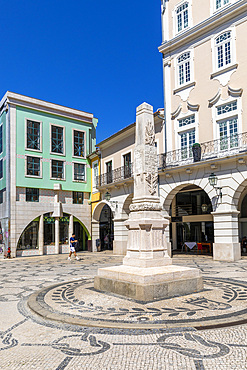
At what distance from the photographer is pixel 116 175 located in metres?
25.4

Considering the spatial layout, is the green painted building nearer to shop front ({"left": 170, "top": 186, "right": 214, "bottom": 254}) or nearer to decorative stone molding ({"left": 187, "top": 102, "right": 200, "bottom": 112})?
shop front ({"left": 170, "top": 186, "right": 214, "bottom": 254})

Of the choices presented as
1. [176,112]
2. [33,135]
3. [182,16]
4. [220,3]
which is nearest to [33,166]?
[33,135]

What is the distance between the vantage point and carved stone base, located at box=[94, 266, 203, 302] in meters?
7.25

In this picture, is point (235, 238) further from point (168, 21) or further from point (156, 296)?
point (168, 21)

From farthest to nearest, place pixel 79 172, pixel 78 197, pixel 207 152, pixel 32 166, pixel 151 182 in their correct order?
pixel 79 172, pixel 78 197, pixel 32 166, pixel 207 152, pixel 151 182

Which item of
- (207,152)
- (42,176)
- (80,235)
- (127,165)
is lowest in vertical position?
(80,235)

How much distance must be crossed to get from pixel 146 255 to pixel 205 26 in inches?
612

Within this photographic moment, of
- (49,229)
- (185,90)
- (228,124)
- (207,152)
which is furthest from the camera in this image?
(49,229)

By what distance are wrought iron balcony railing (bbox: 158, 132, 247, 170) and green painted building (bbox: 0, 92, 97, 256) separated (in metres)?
10.7

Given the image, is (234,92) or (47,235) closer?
(234,92)

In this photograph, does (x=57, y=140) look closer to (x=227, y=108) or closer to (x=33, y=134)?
(x=33, y=134)

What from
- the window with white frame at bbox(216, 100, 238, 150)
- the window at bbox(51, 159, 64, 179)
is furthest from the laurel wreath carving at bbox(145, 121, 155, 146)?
the window at bbox(51, 159, 64, 179)

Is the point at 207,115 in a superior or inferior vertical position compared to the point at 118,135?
inferior

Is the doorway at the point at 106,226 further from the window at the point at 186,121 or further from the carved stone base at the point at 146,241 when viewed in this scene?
the carved stone base at the point at 146,241
